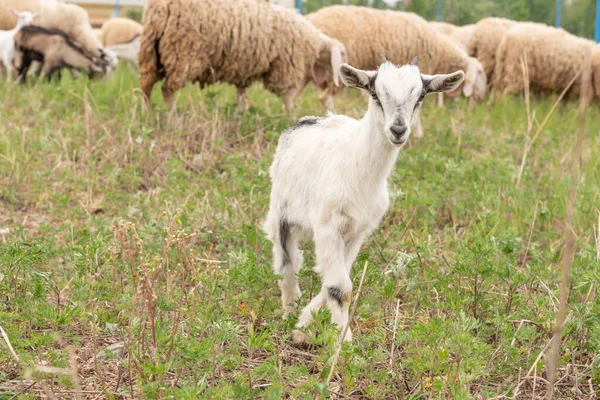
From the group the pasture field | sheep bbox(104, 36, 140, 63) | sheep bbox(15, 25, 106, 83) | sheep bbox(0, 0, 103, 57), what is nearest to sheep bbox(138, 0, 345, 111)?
the pasture field

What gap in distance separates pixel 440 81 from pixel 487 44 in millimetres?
9148

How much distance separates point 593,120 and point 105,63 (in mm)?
7018

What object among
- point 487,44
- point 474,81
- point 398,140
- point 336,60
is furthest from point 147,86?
point 487,44

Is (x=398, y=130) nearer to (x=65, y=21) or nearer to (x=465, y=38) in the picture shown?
(x=65, y=21)

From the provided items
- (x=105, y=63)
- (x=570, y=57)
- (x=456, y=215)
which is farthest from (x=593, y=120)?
(x=105, y=63)

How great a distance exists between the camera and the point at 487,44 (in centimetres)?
1177

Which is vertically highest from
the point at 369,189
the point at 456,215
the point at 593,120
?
the point at 369,189

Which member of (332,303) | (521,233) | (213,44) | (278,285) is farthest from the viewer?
(213,44)

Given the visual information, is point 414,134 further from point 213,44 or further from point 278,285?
point 278,285

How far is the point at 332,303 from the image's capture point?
310 cm

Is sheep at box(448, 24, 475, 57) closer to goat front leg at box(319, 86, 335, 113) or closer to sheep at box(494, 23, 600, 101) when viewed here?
sheep at box(494, 23, 600, 101)

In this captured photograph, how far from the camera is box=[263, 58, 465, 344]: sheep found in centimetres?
304

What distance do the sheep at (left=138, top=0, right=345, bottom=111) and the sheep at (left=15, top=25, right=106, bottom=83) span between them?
3.41m

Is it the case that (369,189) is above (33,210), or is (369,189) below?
above
